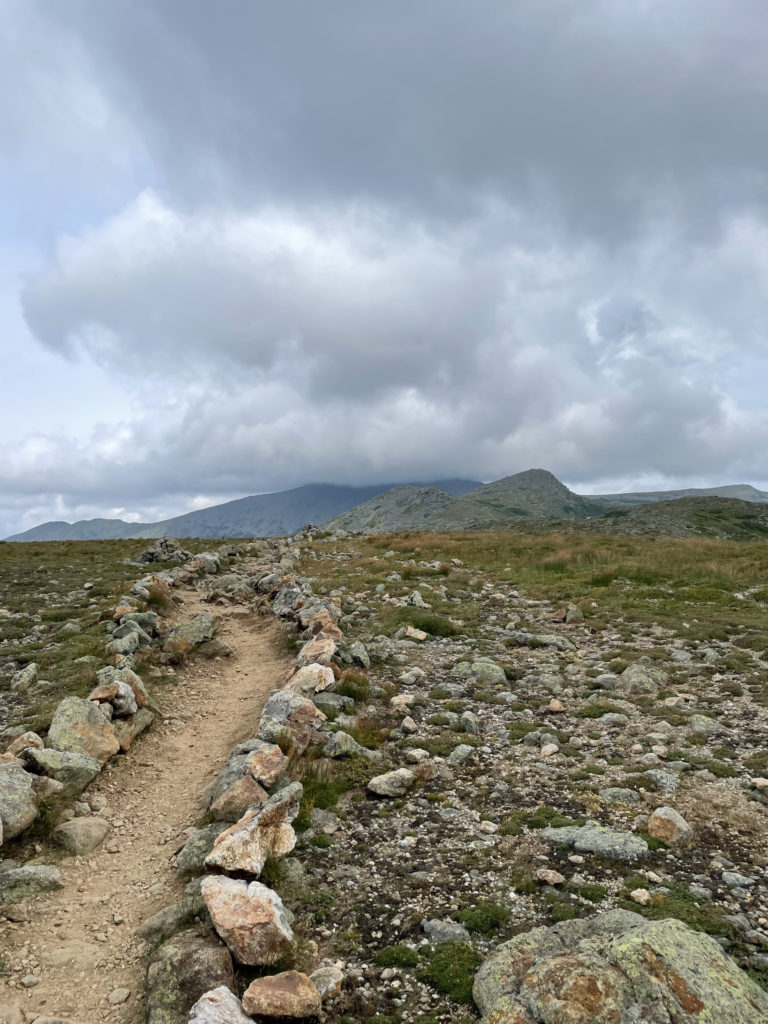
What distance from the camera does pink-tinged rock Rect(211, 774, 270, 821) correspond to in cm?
927

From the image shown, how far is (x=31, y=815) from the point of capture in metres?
8.91

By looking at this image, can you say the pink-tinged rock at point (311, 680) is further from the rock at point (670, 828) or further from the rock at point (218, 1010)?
the rock at point (218, 1010)

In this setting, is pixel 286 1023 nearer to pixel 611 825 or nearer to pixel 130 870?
pixel 130 870

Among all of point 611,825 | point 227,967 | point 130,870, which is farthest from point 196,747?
point 611,825

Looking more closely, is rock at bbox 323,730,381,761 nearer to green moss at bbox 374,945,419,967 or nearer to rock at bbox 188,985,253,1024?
green moss at bbox 374,945,419,967

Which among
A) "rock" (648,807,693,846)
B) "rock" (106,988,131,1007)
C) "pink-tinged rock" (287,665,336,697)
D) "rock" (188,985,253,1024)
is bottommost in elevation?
"rock" (106,988,131,1007)

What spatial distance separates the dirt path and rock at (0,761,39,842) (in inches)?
36.5

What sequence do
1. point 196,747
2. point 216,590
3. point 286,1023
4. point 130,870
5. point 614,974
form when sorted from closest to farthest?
1. point 614,974
2. point 286,1023
3. point 130,870
4. point 196,747
5. point 216,590

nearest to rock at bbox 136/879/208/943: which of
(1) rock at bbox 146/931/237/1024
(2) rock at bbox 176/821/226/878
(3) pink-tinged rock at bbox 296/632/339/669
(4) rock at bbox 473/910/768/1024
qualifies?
(1) rock at bbox 146/931/237/1024

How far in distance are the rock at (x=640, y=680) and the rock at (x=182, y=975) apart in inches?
486

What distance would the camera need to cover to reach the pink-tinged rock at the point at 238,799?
927 centimetres

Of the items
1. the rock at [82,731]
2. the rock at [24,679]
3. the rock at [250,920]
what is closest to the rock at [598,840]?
the rock at [250,920]

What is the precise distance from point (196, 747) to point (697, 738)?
11.5 m

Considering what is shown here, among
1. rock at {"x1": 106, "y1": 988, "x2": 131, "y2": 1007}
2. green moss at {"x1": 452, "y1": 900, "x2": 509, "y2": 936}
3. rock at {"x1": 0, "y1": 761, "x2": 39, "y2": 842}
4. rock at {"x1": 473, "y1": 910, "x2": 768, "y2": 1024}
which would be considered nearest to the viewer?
rock at {"x1": 473, "y1": 910, "x2": 768, "y2": 1024}
